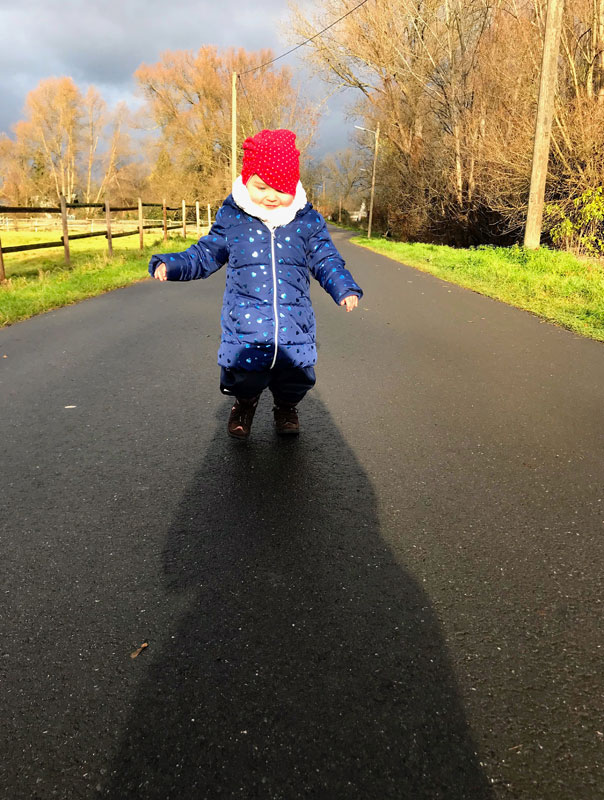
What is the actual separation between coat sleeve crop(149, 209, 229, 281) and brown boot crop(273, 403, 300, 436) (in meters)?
0.96

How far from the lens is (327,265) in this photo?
3.35 m

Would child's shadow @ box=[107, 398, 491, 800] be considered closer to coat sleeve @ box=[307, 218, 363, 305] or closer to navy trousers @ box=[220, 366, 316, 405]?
navy trousers @ box=[220, 366, 316, 405]

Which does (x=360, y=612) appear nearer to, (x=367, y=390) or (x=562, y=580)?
(x=562, y=580)

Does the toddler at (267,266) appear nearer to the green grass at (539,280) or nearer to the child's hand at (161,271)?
the child's hand at (161,271)

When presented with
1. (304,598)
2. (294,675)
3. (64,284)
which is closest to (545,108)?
(64,284)

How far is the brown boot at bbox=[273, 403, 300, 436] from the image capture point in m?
3.68

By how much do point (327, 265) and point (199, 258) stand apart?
74 cm

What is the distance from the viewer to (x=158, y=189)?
45.9 m

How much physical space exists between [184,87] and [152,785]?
49.2 m

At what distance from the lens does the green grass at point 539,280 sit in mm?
8219

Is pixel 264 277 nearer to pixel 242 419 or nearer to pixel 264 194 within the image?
pixel 264 194

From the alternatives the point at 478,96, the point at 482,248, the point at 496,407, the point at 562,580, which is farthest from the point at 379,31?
the point at 562,580

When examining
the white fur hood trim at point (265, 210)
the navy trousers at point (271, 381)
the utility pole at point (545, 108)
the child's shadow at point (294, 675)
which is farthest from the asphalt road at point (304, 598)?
the utility pole at point (545, 108)

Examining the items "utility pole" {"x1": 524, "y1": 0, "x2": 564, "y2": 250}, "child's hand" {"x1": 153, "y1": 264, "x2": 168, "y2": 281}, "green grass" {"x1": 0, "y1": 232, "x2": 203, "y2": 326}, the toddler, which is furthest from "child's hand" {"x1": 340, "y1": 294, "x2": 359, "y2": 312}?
"utility pole" {"x1": 524, "y1": 0, "x2": 564, "y2": 250}
